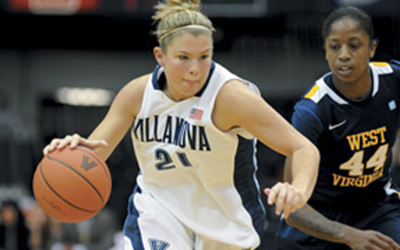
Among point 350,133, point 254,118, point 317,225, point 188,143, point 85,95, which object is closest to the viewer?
point 254,118

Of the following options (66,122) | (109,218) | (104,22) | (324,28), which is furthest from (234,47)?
(324,28)

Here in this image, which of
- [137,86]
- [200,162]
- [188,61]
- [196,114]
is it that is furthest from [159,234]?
[188,61]

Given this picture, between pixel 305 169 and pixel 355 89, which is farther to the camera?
pixel 355 89

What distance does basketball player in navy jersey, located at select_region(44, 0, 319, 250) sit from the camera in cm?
415

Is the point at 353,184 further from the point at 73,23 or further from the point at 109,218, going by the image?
the point at 73,23

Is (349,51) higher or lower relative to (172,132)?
higher

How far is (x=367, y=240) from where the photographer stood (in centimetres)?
427

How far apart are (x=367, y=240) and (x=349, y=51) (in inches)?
45.0

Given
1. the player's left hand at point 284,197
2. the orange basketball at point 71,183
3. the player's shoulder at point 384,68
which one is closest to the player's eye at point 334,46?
the player's shoulder at point 384,68

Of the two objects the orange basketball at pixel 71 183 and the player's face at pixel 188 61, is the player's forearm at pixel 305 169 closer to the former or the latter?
the player's face at pixel 188 61

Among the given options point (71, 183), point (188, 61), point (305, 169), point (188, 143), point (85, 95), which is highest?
point (188, 61)

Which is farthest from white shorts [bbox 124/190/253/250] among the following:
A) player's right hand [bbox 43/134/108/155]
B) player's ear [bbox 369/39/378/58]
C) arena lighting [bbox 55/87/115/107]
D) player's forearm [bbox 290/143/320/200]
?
arena lighting [bbox 55/87/115/107]

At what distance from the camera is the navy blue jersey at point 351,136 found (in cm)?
452

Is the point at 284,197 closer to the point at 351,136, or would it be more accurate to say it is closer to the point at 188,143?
the point at 188,143
